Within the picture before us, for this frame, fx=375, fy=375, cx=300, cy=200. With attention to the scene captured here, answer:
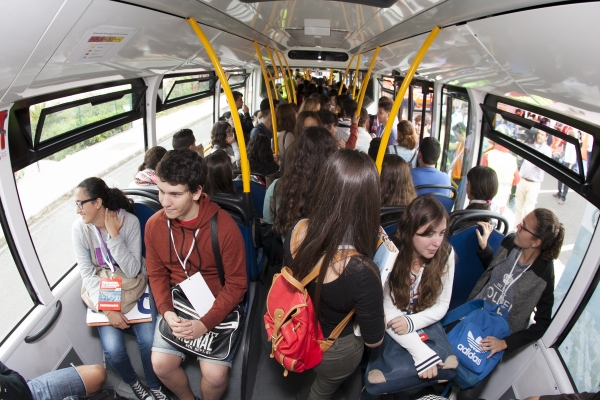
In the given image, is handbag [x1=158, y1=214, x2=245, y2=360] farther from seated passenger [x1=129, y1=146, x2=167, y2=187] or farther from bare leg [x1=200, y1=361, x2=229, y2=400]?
seated passenger [x1=129, y1=146, x2=167, y2=187]

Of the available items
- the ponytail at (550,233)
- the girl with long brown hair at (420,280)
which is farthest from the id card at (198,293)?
the ponytail at (550,233)

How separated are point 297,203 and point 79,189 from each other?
1.47 metres

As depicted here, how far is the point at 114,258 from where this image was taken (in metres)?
2.66

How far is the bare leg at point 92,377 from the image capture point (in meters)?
2.40

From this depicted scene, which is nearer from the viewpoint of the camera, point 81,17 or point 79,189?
point 81,17

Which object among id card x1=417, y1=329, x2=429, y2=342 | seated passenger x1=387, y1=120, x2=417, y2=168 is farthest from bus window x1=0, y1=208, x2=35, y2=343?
seated passenger x1=387, y1=120, x2=417, y2=168

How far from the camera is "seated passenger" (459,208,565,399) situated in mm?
2256

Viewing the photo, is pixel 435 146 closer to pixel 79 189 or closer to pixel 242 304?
pixel 242 304

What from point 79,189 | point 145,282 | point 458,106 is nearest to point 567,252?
point 458,106

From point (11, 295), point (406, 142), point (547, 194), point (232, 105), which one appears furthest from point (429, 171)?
point (547, 194)

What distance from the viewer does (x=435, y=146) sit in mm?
3854

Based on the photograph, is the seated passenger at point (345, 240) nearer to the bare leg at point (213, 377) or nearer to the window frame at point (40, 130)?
the bare leg at point (213, 377)

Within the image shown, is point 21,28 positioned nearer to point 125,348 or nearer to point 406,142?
point 125,348

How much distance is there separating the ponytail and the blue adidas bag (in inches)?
19.1
